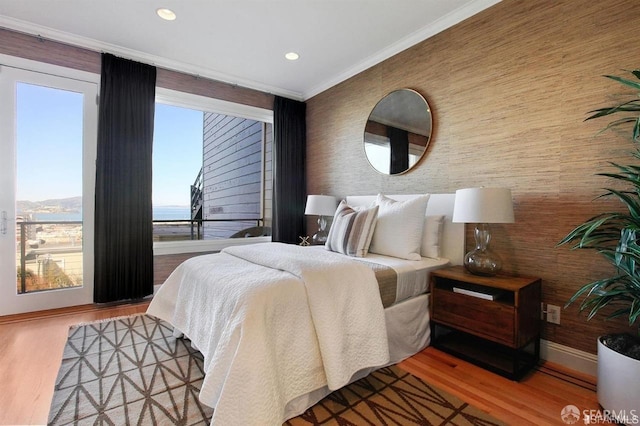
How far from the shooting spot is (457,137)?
271 cm

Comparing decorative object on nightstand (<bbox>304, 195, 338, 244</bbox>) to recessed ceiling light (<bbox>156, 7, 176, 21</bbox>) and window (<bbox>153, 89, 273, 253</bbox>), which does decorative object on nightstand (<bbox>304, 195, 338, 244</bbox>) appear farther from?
recessed ceiling light (<bbox>156, 7, 176, 21</bbox>)

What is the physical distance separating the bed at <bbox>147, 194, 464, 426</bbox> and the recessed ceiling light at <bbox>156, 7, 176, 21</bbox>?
2.14 metres

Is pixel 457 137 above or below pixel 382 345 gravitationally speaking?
above

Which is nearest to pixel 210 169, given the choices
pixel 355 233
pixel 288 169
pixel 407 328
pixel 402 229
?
pixel 288 169

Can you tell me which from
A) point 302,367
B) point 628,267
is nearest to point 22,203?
point 302,367

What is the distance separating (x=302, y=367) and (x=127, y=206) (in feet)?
9.12

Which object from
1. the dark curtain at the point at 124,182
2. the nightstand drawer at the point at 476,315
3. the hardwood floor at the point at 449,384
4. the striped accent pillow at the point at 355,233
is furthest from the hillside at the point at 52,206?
the nightstand drawer at the point at 476,315

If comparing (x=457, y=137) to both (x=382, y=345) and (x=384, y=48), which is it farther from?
(x=382, y=345)

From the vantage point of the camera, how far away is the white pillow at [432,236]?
2.59 meters

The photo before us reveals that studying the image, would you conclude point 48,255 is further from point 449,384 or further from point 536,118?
point 536,118

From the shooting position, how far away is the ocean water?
3090 mm

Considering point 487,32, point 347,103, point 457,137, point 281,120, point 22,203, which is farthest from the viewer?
point 281,120

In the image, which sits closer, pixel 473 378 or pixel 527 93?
pixel 473 378

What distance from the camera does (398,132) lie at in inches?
128
